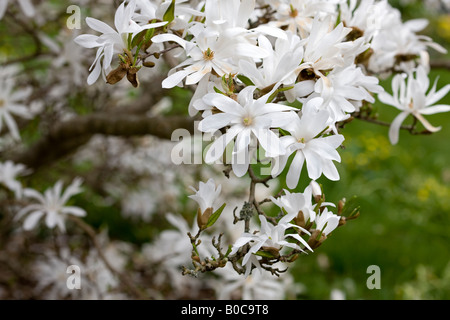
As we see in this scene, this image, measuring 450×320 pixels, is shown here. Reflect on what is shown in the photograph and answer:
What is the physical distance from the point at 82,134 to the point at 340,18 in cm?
127

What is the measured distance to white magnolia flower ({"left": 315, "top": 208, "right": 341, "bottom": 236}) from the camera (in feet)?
3.27

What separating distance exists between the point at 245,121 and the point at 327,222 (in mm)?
268

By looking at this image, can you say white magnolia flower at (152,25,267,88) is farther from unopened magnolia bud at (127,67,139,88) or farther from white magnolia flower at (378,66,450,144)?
white magnolia flower at (378,66,450,144)

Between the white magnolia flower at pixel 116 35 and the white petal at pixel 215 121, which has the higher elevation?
the white magnolia flower at pixel 116 35

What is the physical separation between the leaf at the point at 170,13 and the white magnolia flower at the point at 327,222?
1.54 ft

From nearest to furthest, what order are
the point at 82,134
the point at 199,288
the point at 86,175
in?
the point at 82,134
the point at 199,288
the point at 86,175

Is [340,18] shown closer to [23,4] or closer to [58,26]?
[23,4]

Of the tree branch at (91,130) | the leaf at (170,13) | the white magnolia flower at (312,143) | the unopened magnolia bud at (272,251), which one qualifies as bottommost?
the unopened magnolia bud at (272,251)

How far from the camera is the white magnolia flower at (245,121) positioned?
0.88 meters

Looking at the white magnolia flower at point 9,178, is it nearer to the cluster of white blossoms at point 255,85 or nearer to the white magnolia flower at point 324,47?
the cluster of white blossoms at point 255,85

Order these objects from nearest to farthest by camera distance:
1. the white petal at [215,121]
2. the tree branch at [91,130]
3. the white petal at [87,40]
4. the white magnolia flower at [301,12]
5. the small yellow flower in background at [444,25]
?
1. the white petal at [215,121]
2. the white petal at [87,40]
3. the white magnolia flower at [301,12]
4. the tree branch at [91,130]
5. the small yellow flower in background at [444,25]

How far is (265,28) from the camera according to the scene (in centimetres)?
93

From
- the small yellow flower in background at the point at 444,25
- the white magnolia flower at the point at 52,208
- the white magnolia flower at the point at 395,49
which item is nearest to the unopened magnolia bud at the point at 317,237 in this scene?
the white magnolia flower at the point at 395,49

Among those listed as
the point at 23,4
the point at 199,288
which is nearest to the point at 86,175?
the point at 199,288
